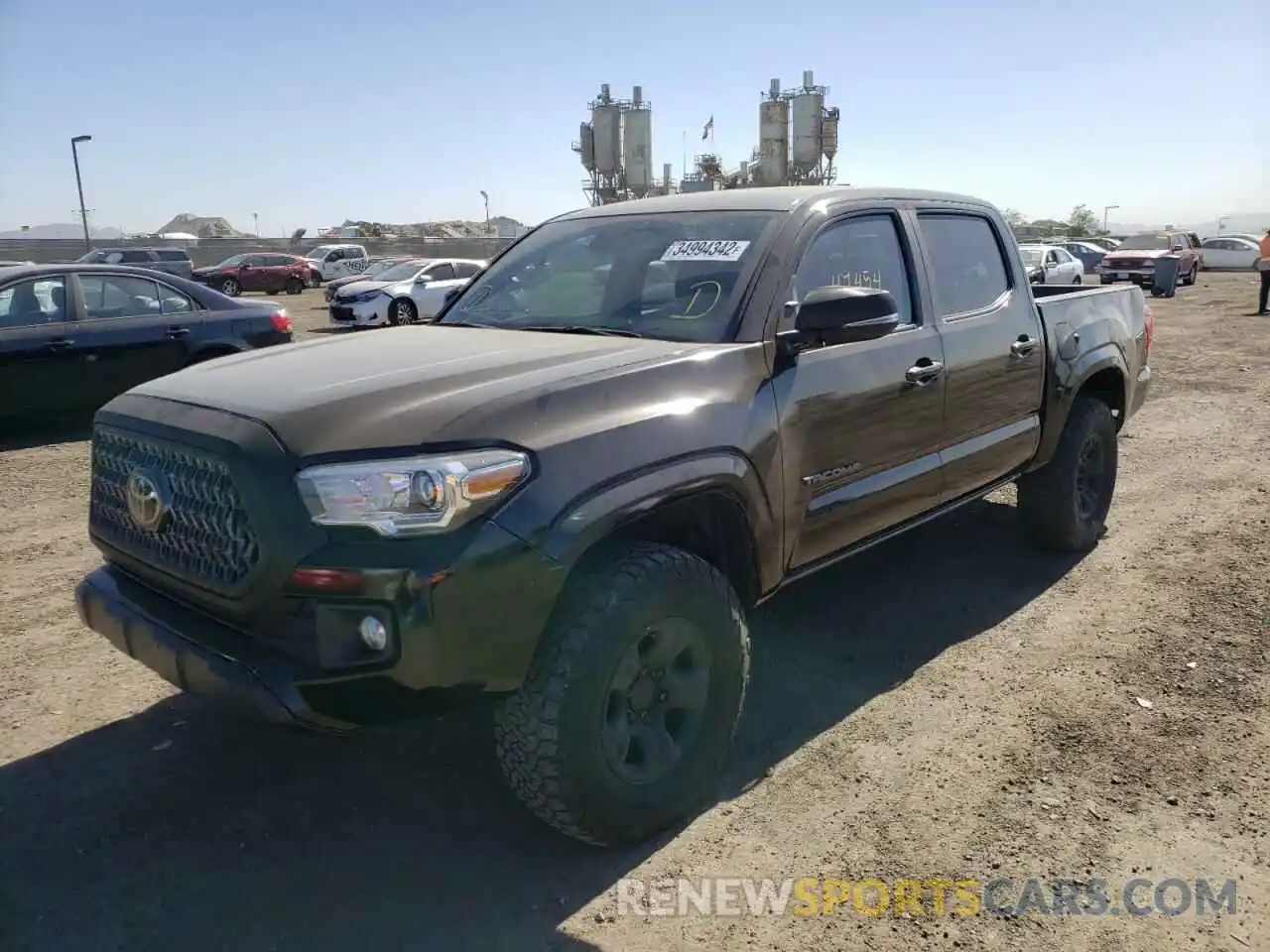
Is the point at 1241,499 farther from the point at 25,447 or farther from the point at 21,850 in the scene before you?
the point at 25,447

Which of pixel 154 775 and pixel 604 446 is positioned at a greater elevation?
pixel 604 446

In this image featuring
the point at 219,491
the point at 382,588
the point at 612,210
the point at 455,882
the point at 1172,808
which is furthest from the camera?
the point at 612,210

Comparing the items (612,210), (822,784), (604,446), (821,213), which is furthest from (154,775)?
(821,213)

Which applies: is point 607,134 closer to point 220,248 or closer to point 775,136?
point 775,136

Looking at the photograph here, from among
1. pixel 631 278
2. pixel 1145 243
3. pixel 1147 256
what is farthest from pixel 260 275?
pixel 631 278

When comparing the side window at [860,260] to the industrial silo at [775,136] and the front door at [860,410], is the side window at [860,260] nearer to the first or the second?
the front door at [860,410]

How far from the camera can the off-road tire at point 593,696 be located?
2.55 metres

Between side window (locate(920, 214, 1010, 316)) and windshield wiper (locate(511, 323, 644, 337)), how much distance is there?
5.08 ft

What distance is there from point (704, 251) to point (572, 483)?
4.48 feet

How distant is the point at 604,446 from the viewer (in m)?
2.64

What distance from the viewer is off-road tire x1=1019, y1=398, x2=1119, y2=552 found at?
5.12 m

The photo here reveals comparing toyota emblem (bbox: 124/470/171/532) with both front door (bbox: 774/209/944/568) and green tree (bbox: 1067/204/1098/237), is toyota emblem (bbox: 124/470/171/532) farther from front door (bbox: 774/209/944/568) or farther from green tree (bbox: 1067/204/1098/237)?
green tree (bbox: 1067/204/1098/237)

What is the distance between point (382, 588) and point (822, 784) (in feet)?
5.59

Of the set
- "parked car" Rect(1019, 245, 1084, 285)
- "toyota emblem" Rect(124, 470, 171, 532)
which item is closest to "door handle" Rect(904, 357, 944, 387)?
"toyota emblem" Rect(124, 470, 171, 532)
